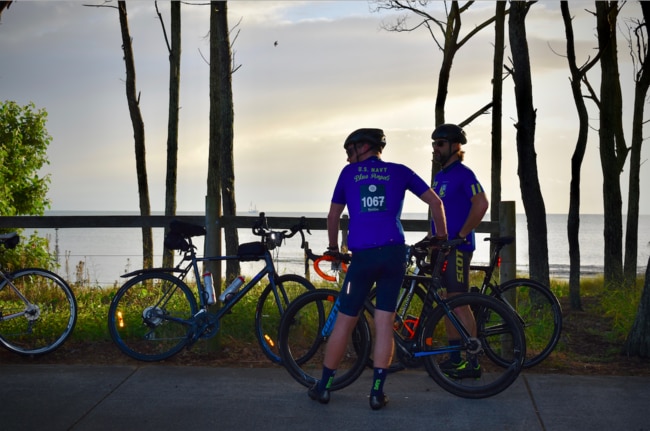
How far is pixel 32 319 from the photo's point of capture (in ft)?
26.3

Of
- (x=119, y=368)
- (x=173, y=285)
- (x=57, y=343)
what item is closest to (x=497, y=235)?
(x=173, y=285)

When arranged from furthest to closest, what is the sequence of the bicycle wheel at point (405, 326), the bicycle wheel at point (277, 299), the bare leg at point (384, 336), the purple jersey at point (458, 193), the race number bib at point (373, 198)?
1. the bicycle wheel at point (277, 299)
2. the purple jersey at point (458, 193)
3. the bicycle wheel at point (405, 326)
4. the bare leg at point (384, 336)
5. the race number bib at point (373, 198)

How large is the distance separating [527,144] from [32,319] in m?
7.67

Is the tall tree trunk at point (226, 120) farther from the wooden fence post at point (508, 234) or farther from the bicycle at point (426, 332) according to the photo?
the bicycle at point (426, 332)

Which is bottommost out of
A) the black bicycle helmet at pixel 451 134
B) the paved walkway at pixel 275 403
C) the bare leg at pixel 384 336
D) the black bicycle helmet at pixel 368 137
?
the paved walkway at pixel 275 403

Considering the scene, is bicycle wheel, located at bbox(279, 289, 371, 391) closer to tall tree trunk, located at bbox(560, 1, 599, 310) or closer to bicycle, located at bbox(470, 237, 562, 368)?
bicycle, located at bbox(470, 237, 562, 368)

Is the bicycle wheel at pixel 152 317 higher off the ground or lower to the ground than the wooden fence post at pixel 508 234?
lower

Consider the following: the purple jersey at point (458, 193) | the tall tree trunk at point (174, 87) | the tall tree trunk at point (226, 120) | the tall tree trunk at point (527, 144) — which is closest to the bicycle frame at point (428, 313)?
the purple jersey at point (458, 193)

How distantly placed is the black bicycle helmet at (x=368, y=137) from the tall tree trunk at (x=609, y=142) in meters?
10.1

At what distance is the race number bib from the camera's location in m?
5.68

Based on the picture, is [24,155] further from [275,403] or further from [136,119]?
[275,403]

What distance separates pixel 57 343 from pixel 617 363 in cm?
598

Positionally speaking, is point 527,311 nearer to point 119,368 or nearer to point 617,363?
point 617,363

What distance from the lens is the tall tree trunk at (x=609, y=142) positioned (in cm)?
1455
